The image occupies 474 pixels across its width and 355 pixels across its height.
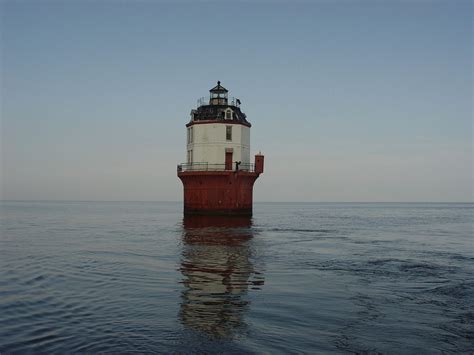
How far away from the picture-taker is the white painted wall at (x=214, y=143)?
4853 centimetres

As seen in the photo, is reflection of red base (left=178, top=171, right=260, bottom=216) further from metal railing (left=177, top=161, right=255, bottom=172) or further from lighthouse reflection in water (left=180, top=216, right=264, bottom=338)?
lighthouse reflection in water (left=180, top=216, right=264, bottom=338)

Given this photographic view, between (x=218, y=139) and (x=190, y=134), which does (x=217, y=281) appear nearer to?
(x=218, y=139)

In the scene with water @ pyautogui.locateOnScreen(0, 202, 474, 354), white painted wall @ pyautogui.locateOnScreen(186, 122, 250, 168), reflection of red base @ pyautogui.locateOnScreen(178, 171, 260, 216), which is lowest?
water @ pyautogui.locateOnScreen(0, 202, 474, 354)

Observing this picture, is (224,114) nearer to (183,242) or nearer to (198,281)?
(183,242)

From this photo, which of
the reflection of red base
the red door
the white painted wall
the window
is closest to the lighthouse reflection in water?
the reflection of red base

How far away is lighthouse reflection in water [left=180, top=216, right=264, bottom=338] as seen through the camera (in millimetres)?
11367

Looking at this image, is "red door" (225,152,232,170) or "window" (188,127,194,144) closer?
"red door" (225,152,232,170)

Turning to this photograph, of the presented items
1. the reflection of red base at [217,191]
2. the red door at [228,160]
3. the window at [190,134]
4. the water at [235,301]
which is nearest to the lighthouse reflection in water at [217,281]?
the water at [235,301]

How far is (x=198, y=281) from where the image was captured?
16.6 m

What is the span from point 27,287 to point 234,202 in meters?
32.8

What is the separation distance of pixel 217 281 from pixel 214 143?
108 feet

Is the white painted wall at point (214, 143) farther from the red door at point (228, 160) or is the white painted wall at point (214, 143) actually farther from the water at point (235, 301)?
the water at point (235, 301)

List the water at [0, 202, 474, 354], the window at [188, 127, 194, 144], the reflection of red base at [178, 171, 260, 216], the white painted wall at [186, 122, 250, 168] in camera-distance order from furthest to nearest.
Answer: the window at [188, 127, 194, 144]
the white painted wall at [186, 122, 250, 168]
the reflection of red base at [178, 171, 260, 216]
the water at [0, 202, 474, 354]

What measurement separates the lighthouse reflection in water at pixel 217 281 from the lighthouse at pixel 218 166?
14066mm
